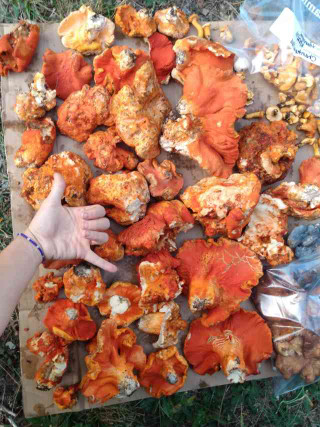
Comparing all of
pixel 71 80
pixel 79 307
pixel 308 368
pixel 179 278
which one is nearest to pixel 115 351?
pixel 79 307

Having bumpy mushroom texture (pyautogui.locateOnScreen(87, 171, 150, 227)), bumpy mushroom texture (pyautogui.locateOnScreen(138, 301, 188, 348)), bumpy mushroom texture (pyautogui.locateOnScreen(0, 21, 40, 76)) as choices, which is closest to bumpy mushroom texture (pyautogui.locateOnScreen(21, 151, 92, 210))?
bumpy mushroom texture (pyautogui.locateOnScreen(87, 171, 150, 227))

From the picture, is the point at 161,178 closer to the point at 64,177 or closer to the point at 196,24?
the point at 64,177

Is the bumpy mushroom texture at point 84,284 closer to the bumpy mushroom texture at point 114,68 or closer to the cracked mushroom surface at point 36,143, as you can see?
the cracked mushroom surface at point 36,143

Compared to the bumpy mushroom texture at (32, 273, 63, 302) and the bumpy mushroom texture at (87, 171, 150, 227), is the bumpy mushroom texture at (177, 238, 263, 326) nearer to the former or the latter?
the bumpy mushroom texture at (87, 171, 150, 227)

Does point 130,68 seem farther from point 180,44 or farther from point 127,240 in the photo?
point 127,240

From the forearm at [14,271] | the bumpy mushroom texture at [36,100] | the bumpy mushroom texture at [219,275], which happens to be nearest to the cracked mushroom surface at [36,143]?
the bumpy mushroom texture at [36,100]
